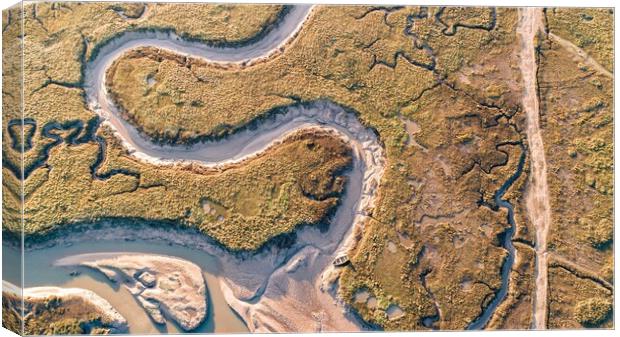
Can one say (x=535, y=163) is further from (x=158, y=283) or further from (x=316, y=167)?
(x=158, y=283)

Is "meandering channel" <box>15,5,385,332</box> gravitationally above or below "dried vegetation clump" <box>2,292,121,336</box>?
above

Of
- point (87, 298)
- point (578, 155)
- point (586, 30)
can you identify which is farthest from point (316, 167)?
A: point (586, 30)

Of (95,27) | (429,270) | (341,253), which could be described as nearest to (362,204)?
(341,253)

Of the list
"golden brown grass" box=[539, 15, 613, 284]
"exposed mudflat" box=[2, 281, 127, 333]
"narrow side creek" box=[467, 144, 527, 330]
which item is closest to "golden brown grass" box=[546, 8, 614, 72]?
"golden brown grass" box=[539, 15, 613, 284]

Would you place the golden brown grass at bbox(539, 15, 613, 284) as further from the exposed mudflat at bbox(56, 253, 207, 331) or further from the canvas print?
the exposed mudflat at bbox(56, 253, 207, 331)

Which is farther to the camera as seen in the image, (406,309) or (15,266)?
(406,309)

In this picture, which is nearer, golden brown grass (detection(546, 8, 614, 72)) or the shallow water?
the shallow water

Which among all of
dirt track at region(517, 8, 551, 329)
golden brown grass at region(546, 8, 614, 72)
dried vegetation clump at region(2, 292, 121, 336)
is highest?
golden brown grass at region(546, 8, 614, 72)

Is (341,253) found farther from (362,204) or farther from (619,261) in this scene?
(619,261)
